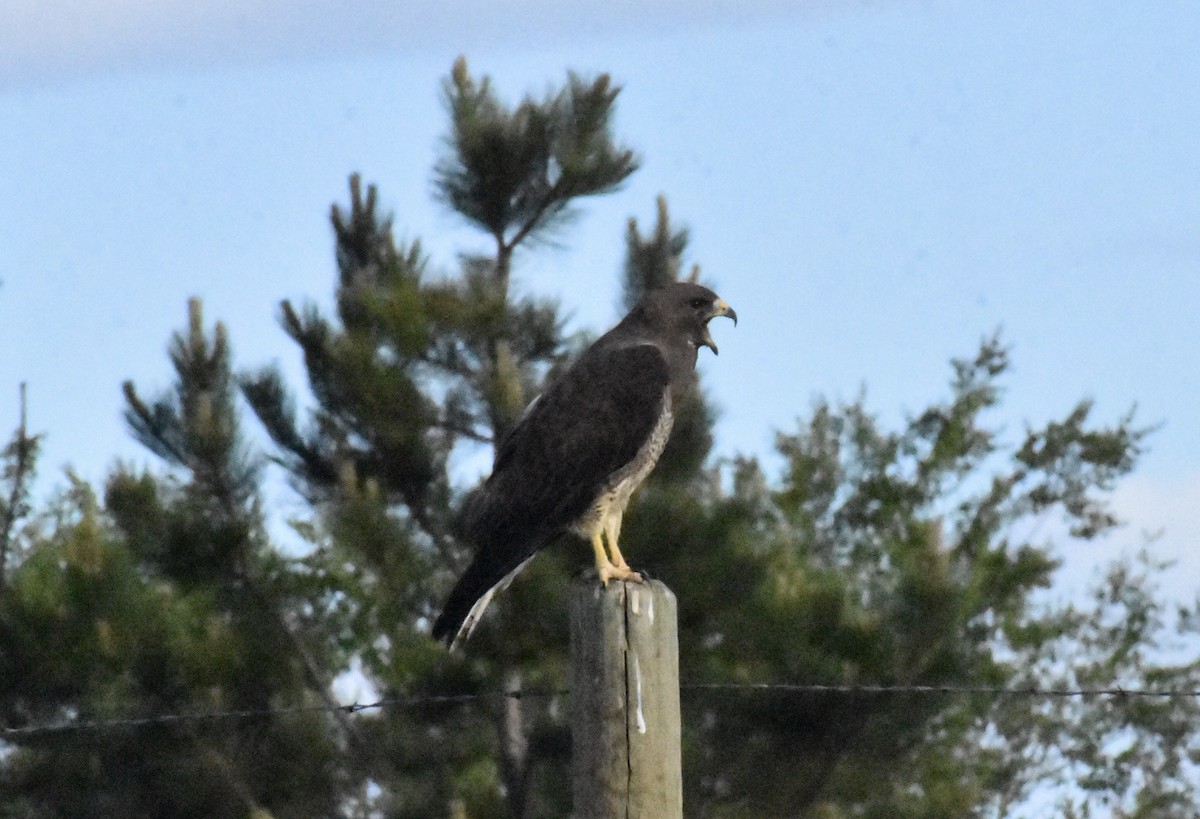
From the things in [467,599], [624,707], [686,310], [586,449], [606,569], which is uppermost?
[686,310]

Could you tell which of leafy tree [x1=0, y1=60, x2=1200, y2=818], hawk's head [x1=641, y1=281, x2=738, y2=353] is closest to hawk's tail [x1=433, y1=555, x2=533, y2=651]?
hawk's head [x1=641, y1=281, x2=738, y2=353]

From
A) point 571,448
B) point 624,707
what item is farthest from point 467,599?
point 624,707

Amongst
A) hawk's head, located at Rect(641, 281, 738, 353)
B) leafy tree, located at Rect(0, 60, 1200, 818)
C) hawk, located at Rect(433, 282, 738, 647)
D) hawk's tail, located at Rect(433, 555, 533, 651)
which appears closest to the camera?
hawk's tail, located at Rect(433, 555, 533, 651)

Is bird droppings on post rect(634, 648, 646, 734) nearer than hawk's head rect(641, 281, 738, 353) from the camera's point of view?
Yes

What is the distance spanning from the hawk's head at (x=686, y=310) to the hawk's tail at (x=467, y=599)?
1022mm

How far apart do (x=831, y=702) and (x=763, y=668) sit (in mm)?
357

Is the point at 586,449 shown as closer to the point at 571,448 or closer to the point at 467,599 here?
the point at 571,448

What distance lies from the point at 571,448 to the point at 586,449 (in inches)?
1.7

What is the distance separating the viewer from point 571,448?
5.45m

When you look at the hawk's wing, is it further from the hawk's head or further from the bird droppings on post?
the bird droppings on post

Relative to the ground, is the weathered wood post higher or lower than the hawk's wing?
lower

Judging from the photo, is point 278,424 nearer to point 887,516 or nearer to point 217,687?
point 217,687

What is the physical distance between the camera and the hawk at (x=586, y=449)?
5.33 metres

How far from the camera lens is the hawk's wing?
5.34m
